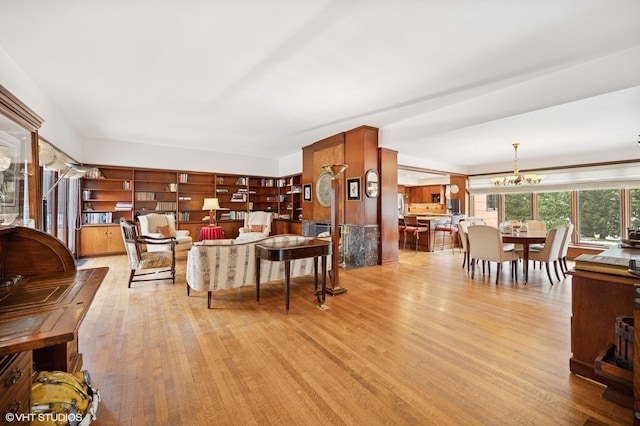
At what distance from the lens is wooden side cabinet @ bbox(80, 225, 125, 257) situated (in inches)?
245

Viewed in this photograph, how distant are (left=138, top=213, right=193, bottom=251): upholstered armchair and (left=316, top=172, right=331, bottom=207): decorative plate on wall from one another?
2916mm

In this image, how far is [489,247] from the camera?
4.38m

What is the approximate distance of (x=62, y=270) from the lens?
179 cm

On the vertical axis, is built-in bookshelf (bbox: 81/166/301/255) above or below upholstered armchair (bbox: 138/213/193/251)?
above

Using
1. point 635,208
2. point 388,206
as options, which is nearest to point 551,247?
point 388,206

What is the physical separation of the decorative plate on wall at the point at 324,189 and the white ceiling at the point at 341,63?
139 cm

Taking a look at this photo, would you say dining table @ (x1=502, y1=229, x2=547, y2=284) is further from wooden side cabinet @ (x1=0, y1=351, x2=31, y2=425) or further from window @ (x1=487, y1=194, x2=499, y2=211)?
wooden side cabinet @ (x1=0, y1=351, x2=31, y2=425)

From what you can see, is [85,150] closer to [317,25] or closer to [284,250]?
[284,250]

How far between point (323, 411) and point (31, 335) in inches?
54.9

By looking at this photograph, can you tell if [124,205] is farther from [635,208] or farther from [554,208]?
[635,208]

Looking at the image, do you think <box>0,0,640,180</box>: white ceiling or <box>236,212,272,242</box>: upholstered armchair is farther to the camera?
<box>236,212,272,242</box>: upholstered armchair

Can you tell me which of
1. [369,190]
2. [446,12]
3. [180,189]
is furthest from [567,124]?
[180,189]

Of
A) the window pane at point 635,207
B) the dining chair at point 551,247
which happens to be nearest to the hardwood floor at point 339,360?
the dining chair at point 551,247

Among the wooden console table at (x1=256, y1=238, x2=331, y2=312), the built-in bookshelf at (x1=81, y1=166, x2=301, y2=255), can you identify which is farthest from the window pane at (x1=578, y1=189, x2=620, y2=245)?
the built-in bookshelf at (x1=81, y1=166, x2=301, y2=255)
